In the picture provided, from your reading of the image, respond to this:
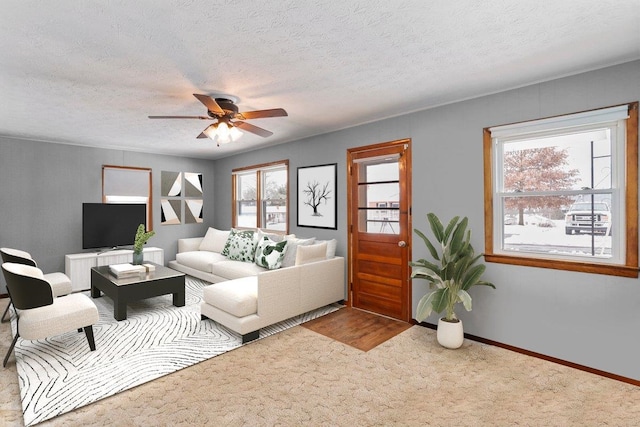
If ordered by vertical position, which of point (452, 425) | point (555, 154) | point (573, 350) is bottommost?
point (452, 425)

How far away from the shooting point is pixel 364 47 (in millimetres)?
2258

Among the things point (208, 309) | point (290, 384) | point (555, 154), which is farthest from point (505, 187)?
point (208, 309)

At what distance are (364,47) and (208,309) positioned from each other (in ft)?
9.99

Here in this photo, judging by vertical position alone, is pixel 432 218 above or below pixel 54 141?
below

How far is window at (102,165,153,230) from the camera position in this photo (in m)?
5.68

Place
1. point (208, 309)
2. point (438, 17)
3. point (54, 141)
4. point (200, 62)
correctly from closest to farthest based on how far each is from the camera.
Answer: point (438, 17)
point (200, 62)
point (208, 309)
point (54, 141)

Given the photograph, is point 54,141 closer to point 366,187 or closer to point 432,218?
point 366,187

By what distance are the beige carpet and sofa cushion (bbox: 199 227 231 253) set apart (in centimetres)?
331

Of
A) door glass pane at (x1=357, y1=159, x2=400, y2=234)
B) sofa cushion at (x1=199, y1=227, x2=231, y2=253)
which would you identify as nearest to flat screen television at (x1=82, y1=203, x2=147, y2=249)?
sofa cushion at (x1=199, y1=227, x2=231, y2=253)

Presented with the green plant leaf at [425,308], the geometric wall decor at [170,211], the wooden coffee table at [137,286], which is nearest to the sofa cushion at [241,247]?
the wooden coffee table at [137,286]

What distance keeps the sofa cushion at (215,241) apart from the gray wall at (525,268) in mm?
3357

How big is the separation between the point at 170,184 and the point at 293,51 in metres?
5.03

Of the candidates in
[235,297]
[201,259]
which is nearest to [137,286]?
[235,297]

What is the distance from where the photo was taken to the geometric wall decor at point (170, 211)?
6.32 metres
